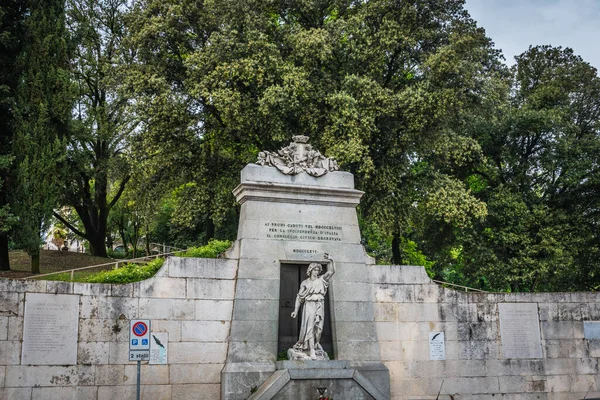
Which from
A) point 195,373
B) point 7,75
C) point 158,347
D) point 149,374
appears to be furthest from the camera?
point 7,75

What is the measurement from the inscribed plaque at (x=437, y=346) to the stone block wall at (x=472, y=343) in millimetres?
101

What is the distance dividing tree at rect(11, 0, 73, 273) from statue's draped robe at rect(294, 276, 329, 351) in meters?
10.0

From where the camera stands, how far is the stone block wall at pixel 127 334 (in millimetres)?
12492

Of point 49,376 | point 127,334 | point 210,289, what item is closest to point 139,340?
point 127,334

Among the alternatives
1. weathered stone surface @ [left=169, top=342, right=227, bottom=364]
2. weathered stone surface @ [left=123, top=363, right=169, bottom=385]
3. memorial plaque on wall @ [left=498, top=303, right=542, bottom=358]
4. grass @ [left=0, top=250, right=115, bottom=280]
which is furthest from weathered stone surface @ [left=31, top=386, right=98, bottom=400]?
memorial plaque on wall @ [left=498, top=303, right=542, bottom=358]

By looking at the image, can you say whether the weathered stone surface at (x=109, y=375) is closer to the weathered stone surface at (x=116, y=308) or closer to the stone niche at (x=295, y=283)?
the weathered stone surface at (x=116, y=308)

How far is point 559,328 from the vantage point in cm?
1600

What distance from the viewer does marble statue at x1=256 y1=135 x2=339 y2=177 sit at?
14844 millimetres

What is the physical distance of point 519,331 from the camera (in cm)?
1582

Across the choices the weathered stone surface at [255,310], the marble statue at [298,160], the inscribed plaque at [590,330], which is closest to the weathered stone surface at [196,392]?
the weathered stone surface at [255,310]

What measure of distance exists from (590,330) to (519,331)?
1964mm

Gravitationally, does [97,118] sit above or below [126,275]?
above

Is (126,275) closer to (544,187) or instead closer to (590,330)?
(590,330)

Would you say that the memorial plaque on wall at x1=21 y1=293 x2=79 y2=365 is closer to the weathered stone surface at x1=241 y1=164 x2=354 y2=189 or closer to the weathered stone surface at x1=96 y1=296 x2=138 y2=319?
the weathered stone surface at x1=96 y1=296 x2=138 y2=319
